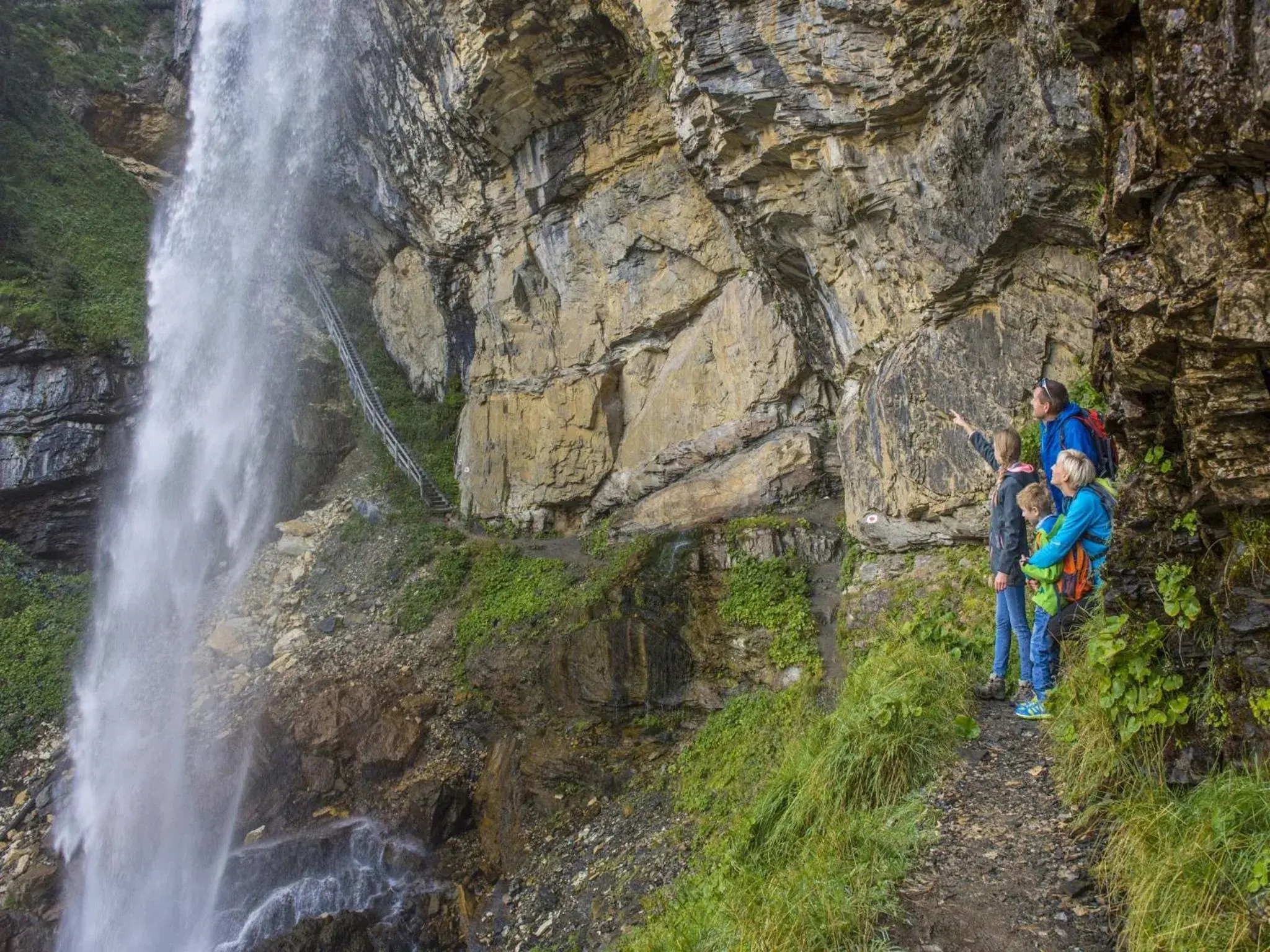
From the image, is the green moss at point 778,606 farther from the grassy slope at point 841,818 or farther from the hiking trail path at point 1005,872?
the hiking trail path at point 1005,872

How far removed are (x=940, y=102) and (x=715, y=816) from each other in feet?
22.4

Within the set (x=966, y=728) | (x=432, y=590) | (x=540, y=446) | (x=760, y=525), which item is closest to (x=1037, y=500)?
(x=966, y=728)

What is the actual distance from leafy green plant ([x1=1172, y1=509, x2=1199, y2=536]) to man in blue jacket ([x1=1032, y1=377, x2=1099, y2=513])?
183cm

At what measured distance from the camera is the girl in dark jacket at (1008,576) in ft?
15.9

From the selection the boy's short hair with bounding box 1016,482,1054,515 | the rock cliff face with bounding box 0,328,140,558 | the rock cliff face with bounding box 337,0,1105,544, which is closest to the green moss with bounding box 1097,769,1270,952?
the boy's short hair with bounding box 1016,482,1054,515

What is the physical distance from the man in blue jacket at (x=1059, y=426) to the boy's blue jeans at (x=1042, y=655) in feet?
2.65

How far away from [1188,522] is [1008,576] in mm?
1822

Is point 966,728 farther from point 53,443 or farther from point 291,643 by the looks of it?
point 53,443

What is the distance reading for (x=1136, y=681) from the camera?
3.29 meters

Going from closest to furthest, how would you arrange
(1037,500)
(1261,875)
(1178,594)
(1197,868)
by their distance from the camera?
(1261,875) → (1197,868) → (1178,594) → (1037,500)

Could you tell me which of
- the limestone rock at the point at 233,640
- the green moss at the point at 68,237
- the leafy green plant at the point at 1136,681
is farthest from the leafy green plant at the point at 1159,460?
the green moss at the point at 68,237

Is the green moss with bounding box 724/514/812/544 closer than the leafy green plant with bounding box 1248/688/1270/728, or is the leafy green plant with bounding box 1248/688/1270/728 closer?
the leafy green plant with bounding box 1248/688/1270/728

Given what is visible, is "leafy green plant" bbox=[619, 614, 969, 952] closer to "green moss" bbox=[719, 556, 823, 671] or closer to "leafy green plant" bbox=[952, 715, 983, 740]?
"leafy green plant" bbox=[952, 715, 983, 740]

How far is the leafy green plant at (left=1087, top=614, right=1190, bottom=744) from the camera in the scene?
3176 mm
